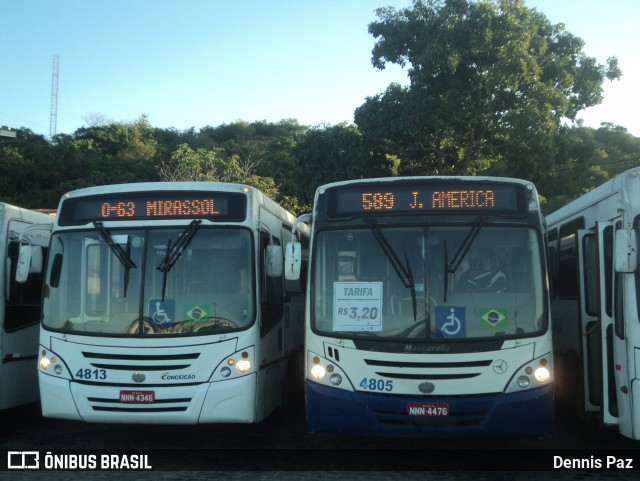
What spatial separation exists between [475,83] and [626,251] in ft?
47.3

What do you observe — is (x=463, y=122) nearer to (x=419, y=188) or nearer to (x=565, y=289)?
(x=565, y=289)

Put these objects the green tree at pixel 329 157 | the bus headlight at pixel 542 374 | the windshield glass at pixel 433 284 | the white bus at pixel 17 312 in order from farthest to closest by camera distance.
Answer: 1. the green tree at pixel 329 157
2. the white bus at pixel 17 312
3. the windshield glass at pixel 433 284
4. the bus headlight at pixel 542 374

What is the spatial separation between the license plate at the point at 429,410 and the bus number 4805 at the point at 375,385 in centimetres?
28

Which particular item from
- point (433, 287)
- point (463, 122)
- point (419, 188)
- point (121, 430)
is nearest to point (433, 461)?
point (433, 287)

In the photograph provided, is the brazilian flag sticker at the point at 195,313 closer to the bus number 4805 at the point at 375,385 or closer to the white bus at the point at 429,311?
the white bus at the point at 429,311

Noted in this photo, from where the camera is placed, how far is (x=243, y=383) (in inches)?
293

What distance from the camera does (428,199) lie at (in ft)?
23.8

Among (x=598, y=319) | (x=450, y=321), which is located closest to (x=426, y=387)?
(x=450, y=321)

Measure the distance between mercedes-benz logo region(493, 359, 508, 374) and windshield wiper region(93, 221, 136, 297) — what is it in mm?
4024

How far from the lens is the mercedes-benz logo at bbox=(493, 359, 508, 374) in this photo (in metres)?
6.70

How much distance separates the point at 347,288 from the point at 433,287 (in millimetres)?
885

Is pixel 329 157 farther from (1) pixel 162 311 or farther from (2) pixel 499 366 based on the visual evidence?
(2) pixel 499 366

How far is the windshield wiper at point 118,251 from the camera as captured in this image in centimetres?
761

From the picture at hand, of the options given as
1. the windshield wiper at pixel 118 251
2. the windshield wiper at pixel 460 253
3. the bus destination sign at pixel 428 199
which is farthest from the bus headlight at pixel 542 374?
the windshield wiper at pixel 118 251
